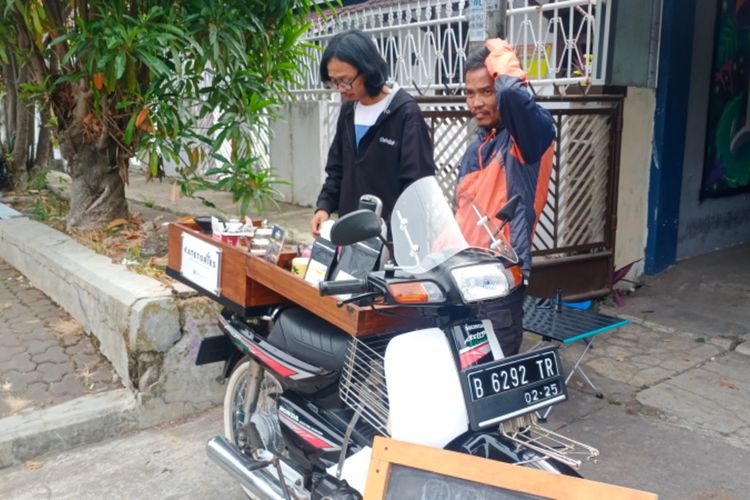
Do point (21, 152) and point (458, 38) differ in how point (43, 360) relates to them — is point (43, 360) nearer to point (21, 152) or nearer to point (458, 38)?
point (458, 38)

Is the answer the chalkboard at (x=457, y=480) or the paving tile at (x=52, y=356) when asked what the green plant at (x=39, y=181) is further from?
the chalkboard at (x=457, y=480)

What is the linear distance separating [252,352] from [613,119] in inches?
147

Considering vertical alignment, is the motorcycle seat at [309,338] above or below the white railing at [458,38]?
below

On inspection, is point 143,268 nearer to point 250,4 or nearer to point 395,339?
point 250,4

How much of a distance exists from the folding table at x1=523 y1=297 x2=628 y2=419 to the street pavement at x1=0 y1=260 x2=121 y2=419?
2.43 metres

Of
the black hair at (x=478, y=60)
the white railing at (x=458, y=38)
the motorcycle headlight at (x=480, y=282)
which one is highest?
the white railing at (x=458, y=38)

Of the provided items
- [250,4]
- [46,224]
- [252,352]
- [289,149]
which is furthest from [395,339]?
[289,149]

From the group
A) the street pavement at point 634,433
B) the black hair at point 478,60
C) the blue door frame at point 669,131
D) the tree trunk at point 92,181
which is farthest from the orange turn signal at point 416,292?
the blue door frame at point 669,131

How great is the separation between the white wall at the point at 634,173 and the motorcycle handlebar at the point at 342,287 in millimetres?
4083

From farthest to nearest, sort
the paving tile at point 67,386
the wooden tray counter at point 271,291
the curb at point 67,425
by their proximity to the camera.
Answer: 1. the paving tile at point 67,386
2. the curb at point 67,425
3. the wooden tray counter at point 271,291

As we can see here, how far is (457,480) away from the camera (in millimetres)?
1971

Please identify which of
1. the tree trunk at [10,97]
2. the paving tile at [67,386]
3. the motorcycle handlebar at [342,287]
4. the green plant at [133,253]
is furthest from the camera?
the tree trunk at [10,97]

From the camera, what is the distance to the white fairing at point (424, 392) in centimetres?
219

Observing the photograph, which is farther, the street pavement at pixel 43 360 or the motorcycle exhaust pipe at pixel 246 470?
the street pavement at pixel 43 360
